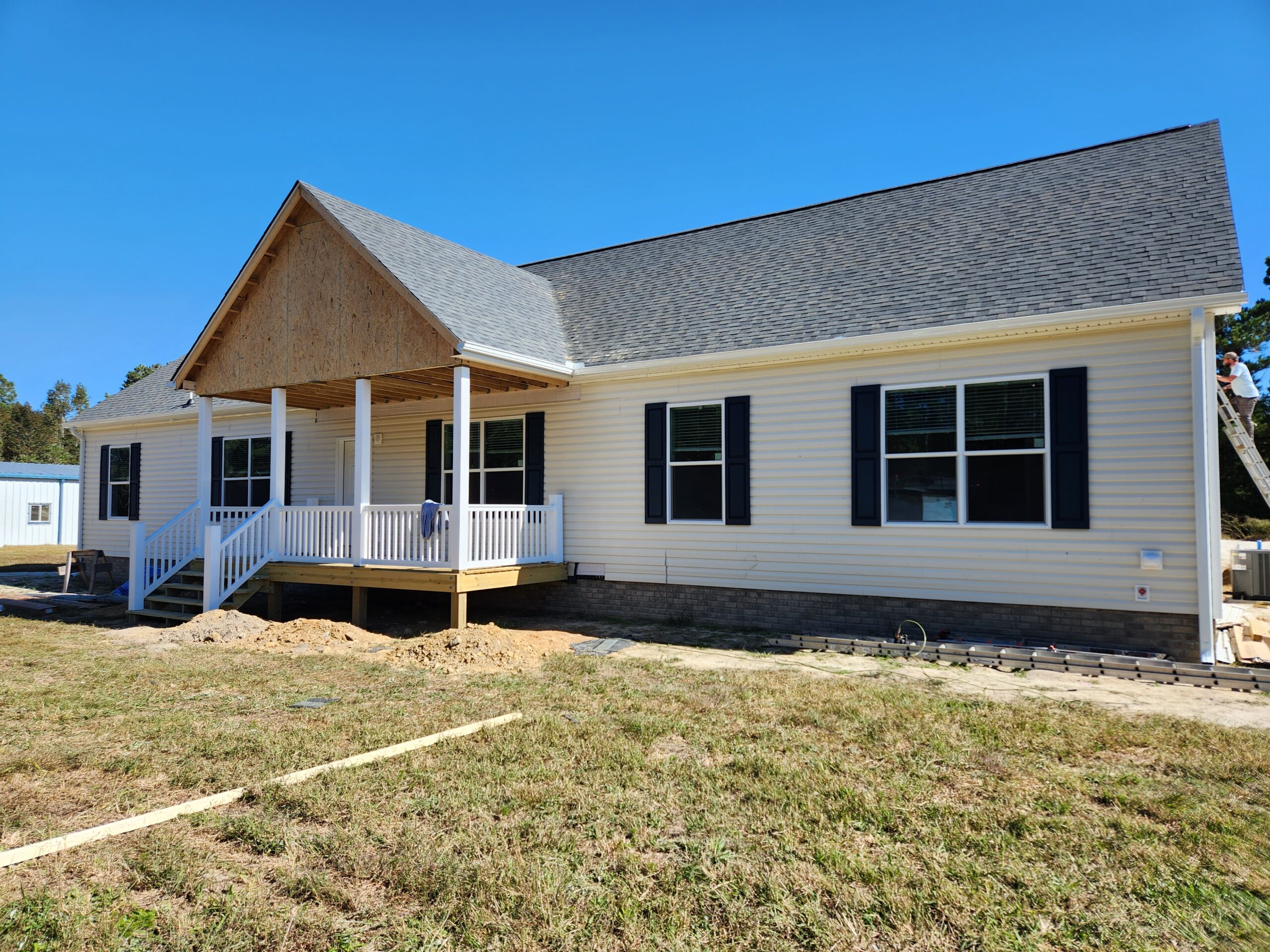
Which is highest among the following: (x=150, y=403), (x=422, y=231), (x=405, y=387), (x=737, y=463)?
(x=422, y=231)

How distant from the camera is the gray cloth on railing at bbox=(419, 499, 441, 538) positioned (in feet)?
33.9

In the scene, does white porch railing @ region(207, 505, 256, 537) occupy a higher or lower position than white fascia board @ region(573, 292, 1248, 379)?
lower

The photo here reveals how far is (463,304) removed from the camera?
11.4 meters

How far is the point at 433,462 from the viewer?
13523 mm

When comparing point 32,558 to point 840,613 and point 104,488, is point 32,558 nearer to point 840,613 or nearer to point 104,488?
point 104,488

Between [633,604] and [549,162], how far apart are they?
14.5m

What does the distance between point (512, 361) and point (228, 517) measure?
694 cm

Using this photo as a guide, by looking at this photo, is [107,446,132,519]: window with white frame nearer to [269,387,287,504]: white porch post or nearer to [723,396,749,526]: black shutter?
[269,387,287,504]: white porch post

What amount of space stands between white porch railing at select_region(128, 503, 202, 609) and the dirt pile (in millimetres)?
5878

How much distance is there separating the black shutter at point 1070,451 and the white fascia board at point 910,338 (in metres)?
0.62

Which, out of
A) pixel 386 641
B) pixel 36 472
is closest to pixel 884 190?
pixel 386 641

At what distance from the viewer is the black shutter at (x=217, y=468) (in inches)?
649

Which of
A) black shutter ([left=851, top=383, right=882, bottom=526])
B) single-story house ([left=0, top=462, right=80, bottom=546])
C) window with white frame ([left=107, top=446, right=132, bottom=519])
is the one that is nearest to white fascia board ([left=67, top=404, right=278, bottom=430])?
window with white frame ([left=107, top=446, right=132, bottom=519])

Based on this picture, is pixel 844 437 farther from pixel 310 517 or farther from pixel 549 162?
pixel 549 162
